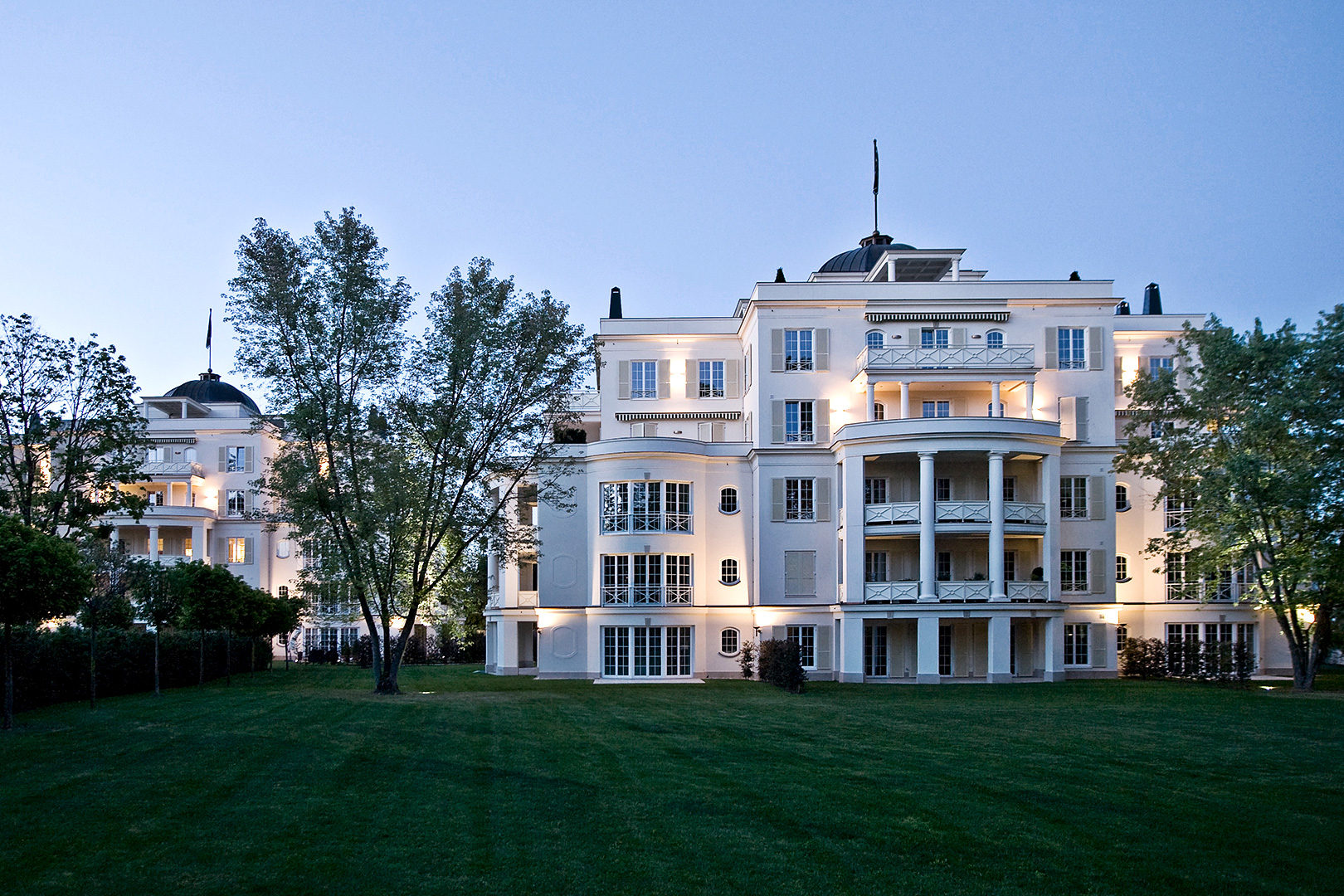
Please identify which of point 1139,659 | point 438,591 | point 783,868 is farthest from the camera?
point 1139,659

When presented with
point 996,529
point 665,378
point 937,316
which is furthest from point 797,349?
point 996,529

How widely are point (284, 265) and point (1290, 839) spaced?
2676cm

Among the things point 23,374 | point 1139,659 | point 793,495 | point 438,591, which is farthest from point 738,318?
point 23,374

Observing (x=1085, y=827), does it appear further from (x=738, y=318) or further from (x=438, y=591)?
(x=738, y=318)

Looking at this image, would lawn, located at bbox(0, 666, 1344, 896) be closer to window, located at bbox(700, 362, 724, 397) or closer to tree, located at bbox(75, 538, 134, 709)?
tree, located at bbox(75, 538, 134, 709)

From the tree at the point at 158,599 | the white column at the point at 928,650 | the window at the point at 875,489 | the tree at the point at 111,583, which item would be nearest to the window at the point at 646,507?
the window at the point at 875,489

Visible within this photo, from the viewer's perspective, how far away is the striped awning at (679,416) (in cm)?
4266

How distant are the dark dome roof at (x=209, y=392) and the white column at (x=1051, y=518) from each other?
48688 mm

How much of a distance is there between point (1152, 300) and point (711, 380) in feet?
62.8

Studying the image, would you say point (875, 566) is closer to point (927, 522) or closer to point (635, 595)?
point (927, 522)

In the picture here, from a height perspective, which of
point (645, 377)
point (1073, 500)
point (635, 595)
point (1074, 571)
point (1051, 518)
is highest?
point (645, 377)

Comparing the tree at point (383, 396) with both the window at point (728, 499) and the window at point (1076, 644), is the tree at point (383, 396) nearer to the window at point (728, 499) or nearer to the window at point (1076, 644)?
the window at point (728, 499)

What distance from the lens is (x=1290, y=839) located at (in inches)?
430

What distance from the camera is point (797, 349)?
39.8 meters
